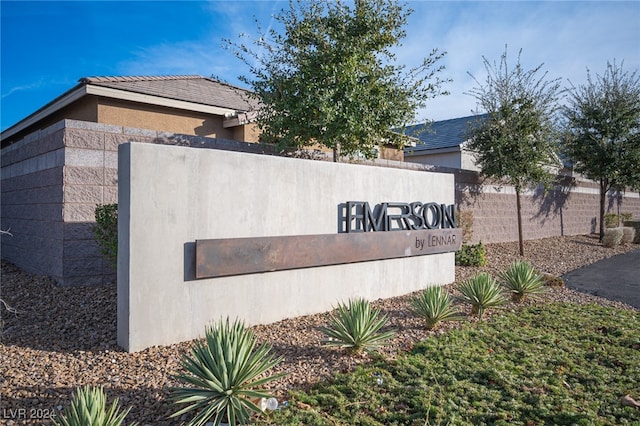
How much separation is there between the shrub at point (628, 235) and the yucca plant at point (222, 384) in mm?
18145

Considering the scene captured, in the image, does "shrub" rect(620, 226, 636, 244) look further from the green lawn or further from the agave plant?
the agave plant

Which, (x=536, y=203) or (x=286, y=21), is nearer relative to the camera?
(x=286, y=21)

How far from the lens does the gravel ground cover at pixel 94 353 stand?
12.3 feet

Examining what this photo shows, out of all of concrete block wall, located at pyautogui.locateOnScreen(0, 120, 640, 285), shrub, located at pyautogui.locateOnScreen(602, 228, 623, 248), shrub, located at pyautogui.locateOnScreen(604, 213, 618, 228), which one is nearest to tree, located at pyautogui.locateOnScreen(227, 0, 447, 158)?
concrete block wall, located at pyautogui.locateOnScreen(0, 120, 640, 285)

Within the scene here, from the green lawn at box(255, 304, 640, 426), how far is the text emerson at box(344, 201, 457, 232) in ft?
7.51

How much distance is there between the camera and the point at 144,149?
191 inches

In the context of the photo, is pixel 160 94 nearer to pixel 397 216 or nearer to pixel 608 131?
pixel 397 216

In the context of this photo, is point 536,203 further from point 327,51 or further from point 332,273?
→ point 332,273

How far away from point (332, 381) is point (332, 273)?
2.66 metres

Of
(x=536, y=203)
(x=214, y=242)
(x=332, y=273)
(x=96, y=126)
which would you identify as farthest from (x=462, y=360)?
(x=536, y=203)

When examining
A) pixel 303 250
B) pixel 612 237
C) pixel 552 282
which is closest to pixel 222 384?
pixel 303 250

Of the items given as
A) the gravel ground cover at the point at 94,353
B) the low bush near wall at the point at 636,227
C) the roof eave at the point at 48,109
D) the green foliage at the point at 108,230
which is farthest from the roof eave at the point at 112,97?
the low bush near wall at the point at 636,227

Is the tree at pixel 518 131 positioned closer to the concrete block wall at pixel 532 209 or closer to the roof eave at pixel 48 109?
the concrete block wall at pixel 532 209

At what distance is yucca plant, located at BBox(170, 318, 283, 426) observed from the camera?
132 inches
